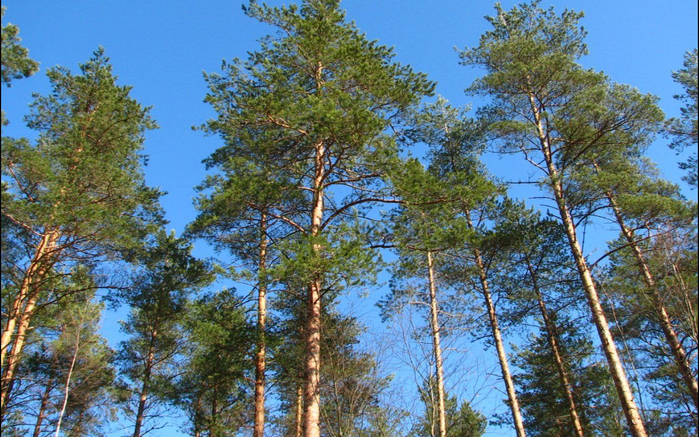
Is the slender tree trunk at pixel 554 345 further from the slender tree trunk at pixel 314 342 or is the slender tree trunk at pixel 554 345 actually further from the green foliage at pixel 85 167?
the green foliage at pixel 85 167

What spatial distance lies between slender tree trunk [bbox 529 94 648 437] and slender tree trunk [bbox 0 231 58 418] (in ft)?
36.5

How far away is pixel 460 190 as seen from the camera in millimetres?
8820

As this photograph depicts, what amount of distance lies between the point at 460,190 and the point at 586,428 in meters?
11.8

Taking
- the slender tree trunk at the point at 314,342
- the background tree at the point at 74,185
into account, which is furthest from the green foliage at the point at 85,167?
the slender tree trunk at the point at 314,342

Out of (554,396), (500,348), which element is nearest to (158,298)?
(500,348)

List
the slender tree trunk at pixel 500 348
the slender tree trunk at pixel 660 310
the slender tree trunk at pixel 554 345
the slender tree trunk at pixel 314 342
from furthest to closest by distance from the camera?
the slender tree trunk at pixel 554 345, the slender tree trunk at pixel 500 348, the slender tree trunk at pixel 314 342, the slender tree trunk at pixel 660 310

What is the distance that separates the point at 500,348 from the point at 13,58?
39.1 feet

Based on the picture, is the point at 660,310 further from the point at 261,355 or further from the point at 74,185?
the point at 74,185

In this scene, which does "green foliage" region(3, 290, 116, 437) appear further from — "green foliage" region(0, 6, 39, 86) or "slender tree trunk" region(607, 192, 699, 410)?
"slender tree trunk" region(607, 192, 699, 410)

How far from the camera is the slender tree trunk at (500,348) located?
10023 mm

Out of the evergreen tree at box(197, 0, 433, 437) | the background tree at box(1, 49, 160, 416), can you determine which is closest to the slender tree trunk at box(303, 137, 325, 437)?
the evergreen tree at box(197, 0, 433, 437)

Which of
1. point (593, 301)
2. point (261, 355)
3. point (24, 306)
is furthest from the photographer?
point (261, 355)

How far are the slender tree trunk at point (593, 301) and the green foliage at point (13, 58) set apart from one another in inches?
444

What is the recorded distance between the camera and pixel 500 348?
1097cm
